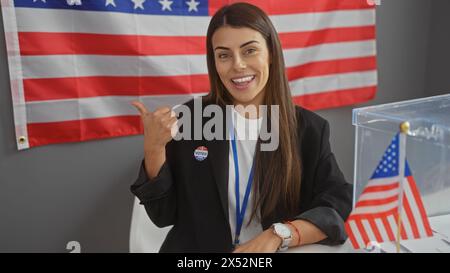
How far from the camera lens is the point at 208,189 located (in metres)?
1.26

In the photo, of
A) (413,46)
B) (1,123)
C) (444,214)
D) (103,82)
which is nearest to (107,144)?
(103,82)

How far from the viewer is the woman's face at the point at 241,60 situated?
1.20 metres

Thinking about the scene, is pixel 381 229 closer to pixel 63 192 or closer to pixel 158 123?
pixel 158 123

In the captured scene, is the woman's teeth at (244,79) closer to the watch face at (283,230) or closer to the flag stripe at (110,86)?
the watch face at (283,230)

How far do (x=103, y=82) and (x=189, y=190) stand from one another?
33.2 inches

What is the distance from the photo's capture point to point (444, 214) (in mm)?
1168

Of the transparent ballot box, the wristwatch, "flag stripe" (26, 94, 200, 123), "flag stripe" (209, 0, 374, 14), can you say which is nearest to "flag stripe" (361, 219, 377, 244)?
the transparent ballot box

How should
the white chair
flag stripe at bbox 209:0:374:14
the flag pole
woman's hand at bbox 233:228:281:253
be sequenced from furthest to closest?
flag stripe at bbox 209:0:374:14 < the white chair < woman's hand at bbox 233:228:281:253 < the flag pole

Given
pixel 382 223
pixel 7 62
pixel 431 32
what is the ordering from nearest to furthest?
pixel 382 223
pixel 7 62
pixel 431 32

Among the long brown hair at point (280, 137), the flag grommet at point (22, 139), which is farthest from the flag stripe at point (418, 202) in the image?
the flag grommet at point (22, 139)

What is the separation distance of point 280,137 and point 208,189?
25 centimetres

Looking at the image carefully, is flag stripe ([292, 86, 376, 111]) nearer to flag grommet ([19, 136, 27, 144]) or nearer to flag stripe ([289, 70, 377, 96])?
flag stripe ([289, 70, 377, 96])

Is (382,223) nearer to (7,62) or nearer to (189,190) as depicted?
(189,190)

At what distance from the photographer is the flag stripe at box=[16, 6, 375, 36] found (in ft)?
5.64
